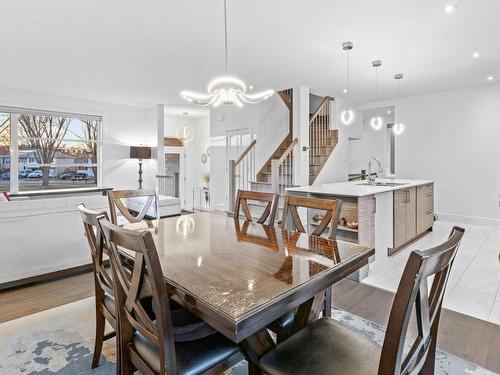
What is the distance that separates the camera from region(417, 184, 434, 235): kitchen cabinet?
15.0 feet

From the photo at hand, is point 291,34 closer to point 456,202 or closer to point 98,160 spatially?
point 456,202

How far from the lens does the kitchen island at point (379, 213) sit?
10.6 feet

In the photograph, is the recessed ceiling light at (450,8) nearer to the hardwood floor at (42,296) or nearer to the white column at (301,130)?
the white column at (301,130)

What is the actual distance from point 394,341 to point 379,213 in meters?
2.87

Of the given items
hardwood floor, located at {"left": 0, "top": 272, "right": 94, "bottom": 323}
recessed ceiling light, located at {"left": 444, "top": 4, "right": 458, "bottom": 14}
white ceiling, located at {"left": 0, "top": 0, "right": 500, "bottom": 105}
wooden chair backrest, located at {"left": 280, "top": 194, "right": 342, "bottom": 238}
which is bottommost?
hardwood floor, located at {"left": 0, "top": 272, "right": 94, "bottom": 323}

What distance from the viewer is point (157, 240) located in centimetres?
181

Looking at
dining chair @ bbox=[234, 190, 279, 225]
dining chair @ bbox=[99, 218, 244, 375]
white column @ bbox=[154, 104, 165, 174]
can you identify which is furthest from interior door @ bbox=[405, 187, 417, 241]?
white column @ bbox=[154, 104, 165, 174]

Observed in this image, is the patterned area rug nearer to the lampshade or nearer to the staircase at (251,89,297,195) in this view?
the staircase at (251,89,297,195)

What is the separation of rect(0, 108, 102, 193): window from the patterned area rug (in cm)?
465

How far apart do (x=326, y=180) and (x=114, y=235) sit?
5620mm

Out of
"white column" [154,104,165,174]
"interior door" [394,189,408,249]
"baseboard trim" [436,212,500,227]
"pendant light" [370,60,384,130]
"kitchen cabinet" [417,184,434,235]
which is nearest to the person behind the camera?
"interior door" [394,189,408,249]

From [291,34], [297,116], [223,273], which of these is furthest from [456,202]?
[223,273]

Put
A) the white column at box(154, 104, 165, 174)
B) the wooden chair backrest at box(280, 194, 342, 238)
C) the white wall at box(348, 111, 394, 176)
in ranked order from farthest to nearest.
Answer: the white wall at box(348, 111, 394, 176) < the white column at box(154, 104, 165, 174) < the wooden chair backrest at box(280, 194, 342, 238)

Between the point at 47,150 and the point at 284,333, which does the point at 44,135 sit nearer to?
the point at 47,150
